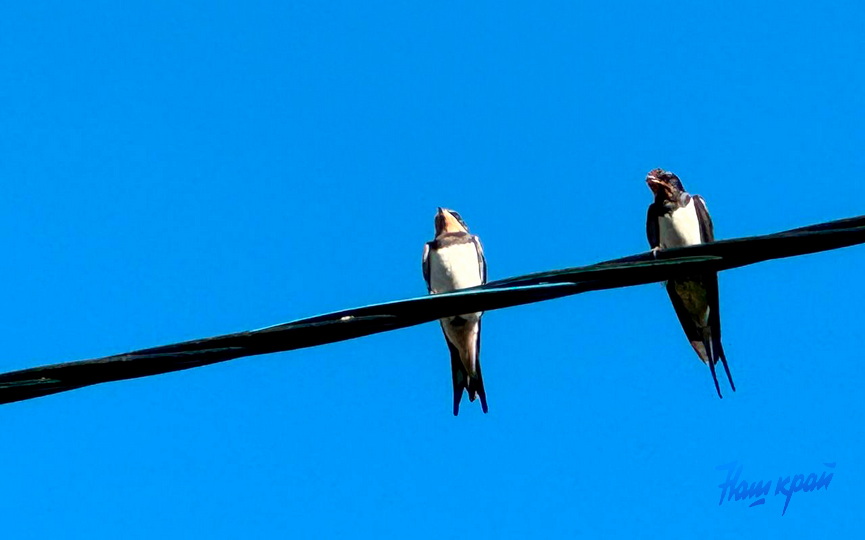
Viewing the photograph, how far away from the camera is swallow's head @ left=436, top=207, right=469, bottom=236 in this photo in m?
9.61

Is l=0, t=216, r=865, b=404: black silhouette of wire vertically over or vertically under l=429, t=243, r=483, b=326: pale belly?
under

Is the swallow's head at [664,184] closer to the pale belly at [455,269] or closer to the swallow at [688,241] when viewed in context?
the swallow at [688,241]

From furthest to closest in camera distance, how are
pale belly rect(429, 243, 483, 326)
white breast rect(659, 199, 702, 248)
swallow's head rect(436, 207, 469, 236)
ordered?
1. swallow's head rect(436, 207, 469, 236)
2. pale belly rect(429, 243, 483, 326)
3. white breast rect(659, 199, 702, 248)

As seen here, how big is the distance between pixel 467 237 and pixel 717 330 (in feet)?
5.78

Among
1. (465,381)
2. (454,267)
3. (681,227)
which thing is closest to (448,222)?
(454,267)

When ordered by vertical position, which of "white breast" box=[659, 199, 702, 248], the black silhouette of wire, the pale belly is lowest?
the black silhouette of wire

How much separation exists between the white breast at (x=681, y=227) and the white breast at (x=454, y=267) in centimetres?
122

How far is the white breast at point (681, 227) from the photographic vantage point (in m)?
8.59

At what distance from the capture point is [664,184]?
28.6 feet

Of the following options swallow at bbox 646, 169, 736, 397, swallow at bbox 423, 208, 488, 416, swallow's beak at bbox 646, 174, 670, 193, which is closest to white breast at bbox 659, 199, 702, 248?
swallow at bbox 646, 169, 736, 397

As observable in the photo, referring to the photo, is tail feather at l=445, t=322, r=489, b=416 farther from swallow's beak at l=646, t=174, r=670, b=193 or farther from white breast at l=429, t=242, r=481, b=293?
swallow's beak at l=646, t=174, r=670, b=193

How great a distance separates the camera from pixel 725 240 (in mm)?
4328

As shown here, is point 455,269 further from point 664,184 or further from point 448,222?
point 664,184

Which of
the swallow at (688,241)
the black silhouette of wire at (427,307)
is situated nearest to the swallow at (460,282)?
the swallow at (688,241)
